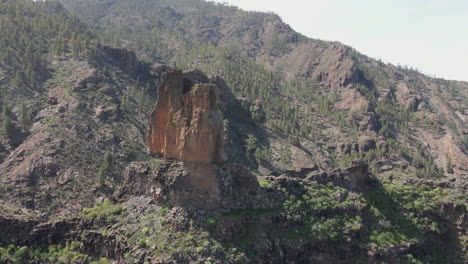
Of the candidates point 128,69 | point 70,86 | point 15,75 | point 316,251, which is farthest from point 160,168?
point 128,69

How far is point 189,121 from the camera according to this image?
4744 cm

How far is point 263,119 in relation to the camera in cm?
14325

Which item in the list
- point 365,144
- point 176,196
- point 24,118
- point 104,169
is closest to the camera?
point 176,196

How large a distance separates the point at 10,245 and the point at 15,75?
258ft

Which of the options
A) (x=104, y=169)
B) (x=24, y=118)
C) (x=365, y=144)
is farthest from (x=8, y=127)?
(x=365, y=144)

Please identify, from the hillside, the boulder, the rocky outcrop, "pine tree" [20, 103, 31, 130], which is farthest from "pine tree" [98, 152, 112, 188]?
the boulder

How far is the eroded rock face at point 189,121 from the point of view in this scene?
153ft

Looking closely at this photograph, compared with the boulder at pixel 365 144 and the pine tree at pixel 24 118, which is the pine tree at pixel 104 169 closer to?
the pine tree at pixel 24 118

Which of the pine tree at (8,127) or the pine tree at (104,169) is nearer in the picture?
the pine tree at (104,169)

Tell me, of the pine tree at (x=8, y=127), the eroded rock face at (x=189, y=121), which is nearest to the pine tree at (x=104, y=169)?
the pine tree at (x=8, y=127)

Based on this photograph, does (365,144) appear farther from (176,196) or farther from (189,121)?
(176,196)

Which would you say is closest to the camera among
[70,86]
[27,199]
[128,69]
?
[27,199]

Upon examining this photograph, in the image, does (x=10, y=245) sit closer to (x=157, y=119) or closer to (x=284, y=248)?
(x=157, y=119)

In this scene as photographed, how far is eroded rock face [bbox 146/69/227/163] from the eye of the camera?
46.5 m
